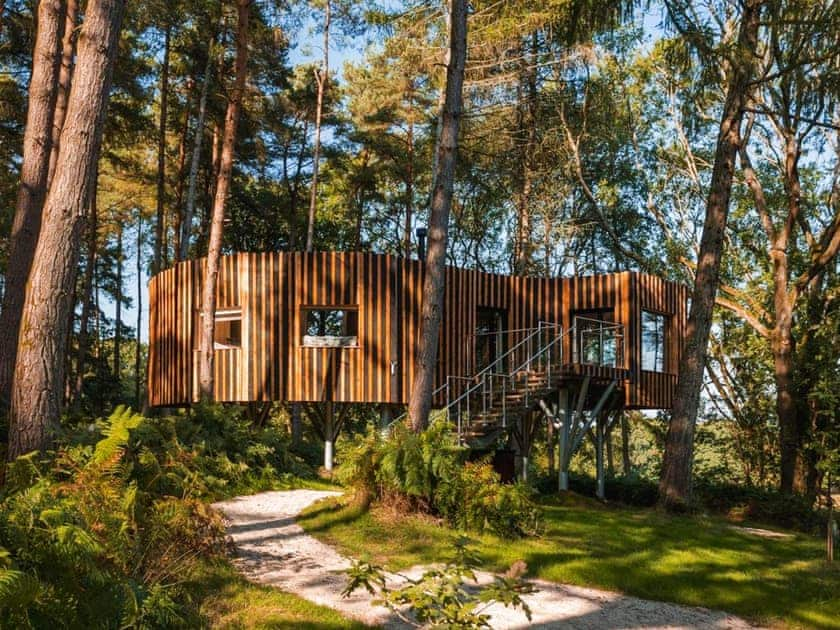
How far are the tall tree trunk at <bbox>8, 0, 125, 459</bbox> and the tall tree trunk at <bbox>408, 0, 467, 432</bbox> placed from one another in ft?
14.3

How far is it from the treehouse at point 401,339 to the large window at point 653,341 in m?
0.05

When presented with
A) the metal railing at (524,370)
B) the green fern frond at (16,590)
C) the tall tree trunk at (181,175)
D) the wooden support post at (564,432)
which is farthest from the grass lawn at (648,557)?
the tall tree trunk at (181,175)

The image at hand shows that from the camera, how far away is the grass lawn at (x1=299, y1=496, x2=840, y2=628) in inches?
261

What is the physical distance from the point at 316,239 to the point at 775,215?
1501cm

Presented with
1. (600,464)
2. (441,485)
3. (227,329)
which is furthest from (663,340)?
(441,485)

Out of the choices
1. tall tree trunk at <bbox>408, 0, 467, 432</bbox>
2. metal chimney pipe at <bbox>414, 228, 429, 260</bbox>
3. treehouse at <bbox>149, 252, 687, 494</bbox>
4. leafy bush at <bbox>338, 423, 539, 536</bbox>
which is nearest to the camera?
leafy bush at <bbox>338, 423, 539, 536</bbox>

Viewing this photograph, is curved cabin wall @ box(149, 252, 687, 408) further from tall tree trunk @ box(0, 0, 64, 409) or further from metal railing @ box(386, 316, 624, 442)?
tall tree trunk @ box(0, 0, 64, 409)

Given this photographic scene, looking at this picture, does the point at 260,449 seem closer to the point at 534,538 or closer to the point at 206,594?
the point at 534,538

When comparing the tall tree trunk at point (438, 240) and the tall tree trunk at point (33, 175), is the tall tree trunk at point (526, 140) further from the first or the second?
the tall tree trunk at point (33, 175)

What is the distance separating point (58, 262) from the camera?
19.9ft

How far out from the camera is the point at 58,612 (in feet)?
11.6

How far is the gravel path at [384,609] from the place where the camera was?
5629 mm

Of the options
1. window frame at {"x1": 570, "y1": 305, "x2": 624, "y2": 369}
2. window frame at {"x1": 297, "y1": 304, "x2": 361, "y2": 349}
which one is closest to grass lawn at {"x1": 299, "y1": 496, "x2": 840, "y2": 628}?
window frame at {"x1": 297, "y1": 304, "x2": 361, "y2": 349}

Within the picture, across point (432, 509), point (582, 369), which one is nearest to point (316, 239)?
point (582, 369)
